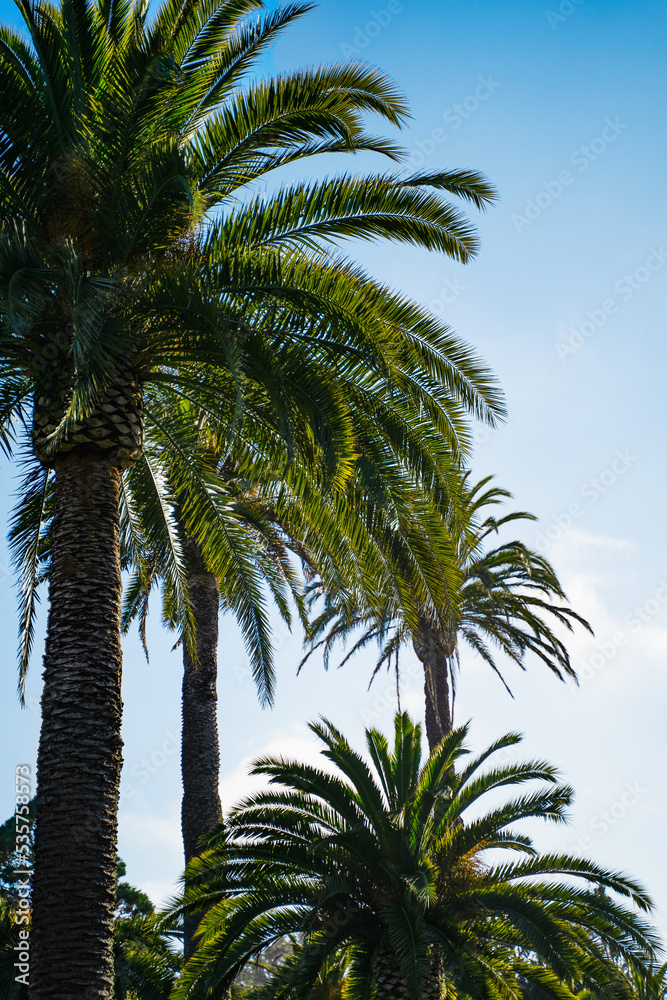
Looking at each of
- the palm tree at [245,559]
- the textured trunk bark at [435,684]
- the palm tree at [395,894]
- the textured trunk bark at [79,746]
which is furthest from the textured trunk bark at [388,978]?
the textured trunk bark at [435,684]

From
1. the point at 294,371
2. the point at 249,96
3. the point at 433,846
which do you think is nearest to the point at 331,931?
the point at 433,846

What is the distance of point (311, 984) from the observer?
12.2 meters

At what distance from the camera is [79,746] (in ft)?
24.1

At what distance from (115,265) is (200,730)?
29.7 ft

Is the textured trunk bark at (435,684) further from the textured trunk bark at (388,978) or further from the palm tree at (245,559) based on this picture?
the textured trunk bark at (388,978)

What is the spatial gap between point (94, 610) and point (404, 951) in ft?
22.3

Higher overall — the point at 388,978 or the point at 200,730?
the point at 200,730

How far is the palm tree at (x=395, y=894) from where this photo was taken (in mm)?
12461

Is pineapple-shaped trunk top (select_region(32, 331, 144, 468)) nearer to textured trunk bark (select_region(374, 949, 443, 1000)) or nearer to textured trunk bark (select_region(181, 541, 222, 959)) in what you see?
textured trunk bark (select_region(181, 541, 222, 959))

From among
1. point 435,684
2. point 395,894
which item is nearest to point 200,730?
point 395,894

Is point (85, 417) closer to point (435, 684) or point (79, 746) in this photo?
point (79, 746)

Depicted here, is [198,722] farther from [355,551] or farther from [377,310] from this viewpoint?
[377,310]

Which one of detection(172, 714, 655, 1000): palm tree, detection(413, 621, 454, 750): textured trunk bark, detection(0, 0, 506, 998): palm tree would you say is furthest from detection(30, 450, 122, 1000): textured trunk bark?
detection(413, 621, 454, 750): textured trunk bark

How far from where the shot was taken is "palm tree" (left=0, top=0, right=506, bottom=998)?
7363 millimetres
